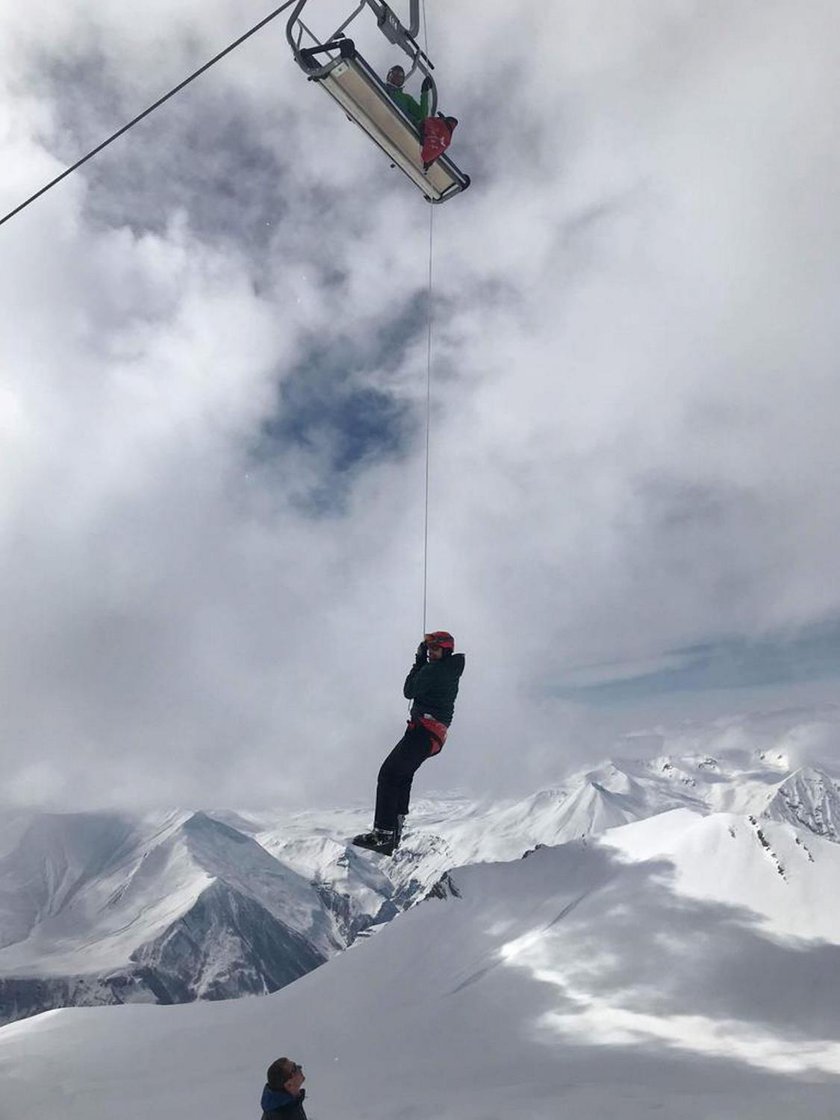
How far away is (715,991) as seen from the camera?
1531 inches

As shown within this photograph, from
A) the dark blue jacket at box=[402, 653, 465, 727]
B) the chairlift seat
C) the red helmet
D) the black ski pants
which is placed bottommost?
the black ski pants

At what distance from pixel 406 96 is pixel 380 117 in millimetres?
669

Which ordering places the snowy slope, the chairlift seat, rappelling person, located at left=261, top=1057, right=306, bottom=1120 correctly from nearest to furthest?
rappelling person, located at left=261, top=1057, right=306, bottom=1120 → the chairlift seat → the snowy slope

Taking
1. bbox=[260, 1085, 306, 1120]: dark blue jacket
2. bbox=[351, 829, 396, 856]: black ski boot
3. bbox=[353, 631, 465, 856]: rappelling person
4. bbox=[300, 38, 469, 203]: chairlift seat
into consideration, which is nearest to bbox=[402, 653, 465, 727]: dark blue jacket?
bbox=[353, 631, 465, 856]: rappelling person

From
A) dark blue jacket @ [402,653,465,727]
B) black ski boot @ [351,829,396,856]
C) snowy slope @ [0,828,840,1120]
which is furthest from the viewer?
snowy slope @ [0,828,840,1120]

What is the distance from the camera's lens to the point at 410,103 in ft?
39.0

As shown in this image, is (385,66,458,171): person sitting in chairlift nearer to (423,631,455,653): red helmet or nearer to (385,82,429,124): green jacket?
(385,82,429,124): green jacket

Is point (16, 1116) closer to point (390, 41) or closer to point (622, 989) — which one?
point (622, 989)

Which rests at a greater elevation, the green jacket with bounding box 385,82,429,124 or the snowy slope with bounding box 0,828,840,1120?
the green jacket with bounding box 385,82,429,124

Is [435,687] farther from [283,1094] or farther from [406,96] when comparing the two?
[406,96]

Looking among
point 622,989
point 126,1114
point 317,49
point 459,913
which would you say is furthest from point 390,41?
point 459,913

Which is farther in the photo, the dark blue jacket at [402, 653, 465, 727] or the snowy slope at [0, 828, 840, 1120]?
the snowy slope at [0, 828, 840, 1120]

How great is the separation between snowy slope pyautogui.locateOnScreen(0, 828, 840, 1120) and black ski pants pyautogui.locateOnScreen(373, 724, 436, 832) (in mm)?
14327

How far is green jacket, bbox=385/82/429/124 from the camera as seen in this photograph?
1159 cm
